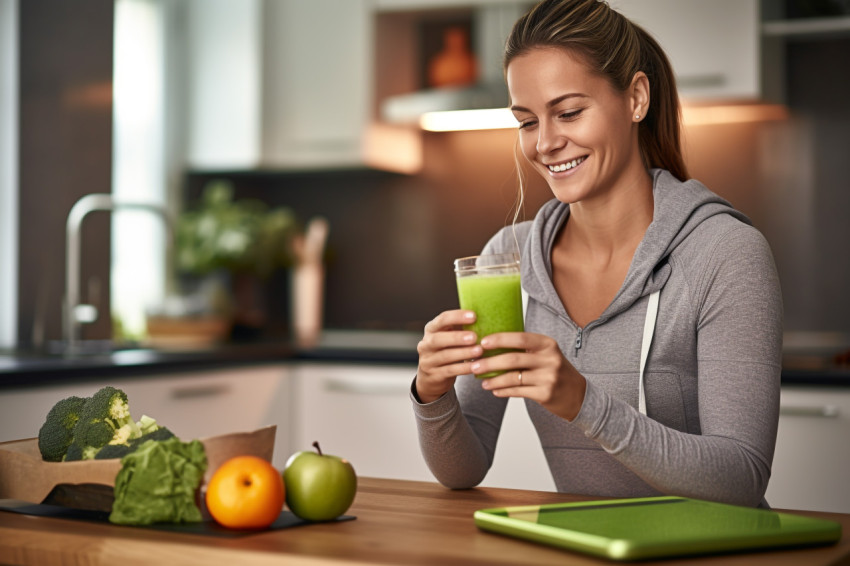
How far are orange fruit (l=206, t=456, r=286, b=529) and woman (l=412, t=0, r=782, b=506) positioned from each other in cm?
30

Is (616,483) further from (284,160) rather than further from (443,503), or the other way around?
(284,160)

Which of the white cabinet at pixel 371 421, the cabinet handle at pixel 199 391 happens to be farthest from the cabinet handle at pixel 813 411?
the cabinet handle at pixel 199 391

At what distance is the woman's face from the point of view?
1727mm

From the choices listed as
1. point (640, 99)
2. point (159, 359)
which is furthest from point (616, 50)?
point (159, 359)

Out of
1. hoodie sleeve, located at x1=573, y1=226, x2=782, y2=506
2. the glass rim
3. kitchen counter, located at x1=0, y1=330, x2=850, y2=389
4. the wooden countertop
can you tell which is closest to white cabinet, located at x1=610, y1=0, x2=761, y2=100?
kitchen counter, located at x1=0, y1=330, x2=850, y2=389

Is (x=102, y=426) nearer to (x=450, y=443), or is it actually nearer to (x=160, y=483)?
(x=160, y=483)

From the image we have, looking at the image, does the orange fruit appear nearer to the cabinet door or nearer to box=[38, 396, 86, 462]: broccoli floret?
box=[38, 396, 86, 462]: broccoli floret

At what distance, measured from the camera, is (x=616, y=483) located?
1.81 meters

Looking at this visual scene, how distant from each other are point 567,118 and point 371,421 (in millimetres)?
1888

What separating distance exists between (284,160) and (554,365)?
3.11 m

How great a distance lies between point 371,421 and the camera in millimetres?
3428

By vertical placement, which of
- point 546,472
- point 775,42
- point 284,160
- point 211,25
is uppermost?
point 211,25

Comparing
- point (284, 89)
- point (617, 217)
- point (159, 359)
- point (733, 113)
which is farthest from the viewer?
point (284, 89)

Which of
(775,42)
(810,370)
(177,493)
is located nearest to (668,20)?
(775,42)
